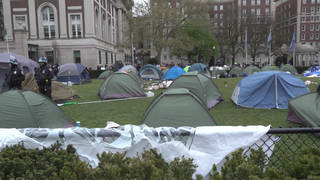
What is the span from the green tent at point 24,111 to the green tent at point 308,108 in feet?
21.1

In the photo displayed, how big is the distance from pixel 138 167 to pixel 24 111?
4885mm

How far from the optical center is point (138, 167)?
7.09 ft

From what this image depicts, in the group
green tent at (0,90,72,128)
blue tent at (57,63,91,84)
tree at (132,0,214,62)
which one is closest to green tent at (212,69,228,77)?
tree at (132,0,214,62)

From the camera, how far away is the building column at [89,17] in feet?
124

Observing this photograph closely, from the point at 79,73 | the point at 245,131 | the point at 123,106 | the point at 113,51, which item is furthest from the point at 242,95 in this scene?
the point at 113,51

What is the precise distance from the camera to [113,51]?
54344mm

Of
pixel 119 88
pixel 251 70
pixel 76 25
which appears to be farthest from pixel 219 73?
pixel 76 25

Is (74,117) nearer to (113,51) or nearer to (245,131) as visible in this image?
(245,131)

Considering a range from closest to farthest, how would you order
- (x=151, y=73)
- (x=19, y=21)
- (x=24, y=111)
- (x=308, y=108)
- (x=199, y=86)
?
(x=24, y=111) < (x=308, y=108) < (x=199, y=86) < (x=151, y=73) < (x=19, y=21)

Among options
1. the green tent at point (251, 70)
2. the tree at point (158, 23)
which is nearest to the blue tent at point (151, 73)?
the green tent at point (251, 70)

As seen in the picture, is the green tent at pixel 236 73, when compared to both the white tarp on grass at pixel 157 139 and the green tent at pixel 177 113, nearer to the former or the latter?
the green tent at pixel 177 113

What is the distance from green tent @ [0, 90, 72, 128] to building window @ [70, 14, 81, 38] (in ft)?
114

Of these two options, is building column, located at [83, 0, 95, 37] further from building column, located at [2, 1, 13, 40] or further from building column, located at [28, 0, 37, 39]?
building column, located at [2, 1, 13, 40]

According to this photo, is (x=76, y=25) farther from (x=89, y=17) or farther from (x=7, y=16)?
(x=7, y=16)
